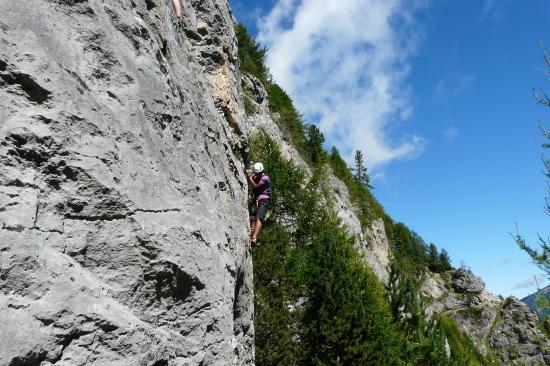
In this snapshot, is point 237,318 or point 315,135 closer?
point 237,318

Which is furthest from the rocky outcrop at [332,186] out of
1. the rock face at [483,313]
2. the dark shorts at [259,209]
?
the dark shorts at [259,209]

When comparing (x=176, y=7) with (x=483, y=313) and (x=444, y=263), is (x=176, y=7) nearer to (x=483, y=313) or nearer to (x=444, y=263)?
(x=483, y=313)

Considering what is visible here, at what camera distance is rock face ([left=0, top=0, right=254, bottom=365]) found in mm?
3822

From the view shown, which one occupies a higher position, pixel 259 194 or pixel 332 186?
pixel 332 186

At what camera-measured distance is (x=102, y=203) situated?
468cm

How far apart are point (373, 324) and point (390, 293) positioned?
23.4 ft

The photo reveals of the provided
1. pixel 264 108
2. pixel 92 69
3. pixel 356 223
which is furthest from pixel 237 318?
pixel 356 223

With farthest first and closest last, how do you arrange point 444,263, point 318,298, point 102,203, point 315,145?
1. point 444,263
2. point 315,145
3. point 318,298
4. point 102,203

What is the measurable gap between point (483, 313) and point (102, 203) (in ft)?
256

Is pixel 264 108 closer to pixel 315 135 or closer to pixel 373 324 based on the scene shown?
pixel 315 135

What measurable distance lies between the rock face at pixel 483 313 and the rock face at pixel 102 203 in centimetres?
3909

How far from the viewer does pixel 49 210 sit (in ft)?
13.6

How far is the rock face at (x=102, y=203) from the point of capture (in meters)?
3.82

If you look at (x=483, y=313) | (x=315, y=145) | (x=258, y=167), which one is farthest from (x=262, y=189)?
(x=483, y=313)
